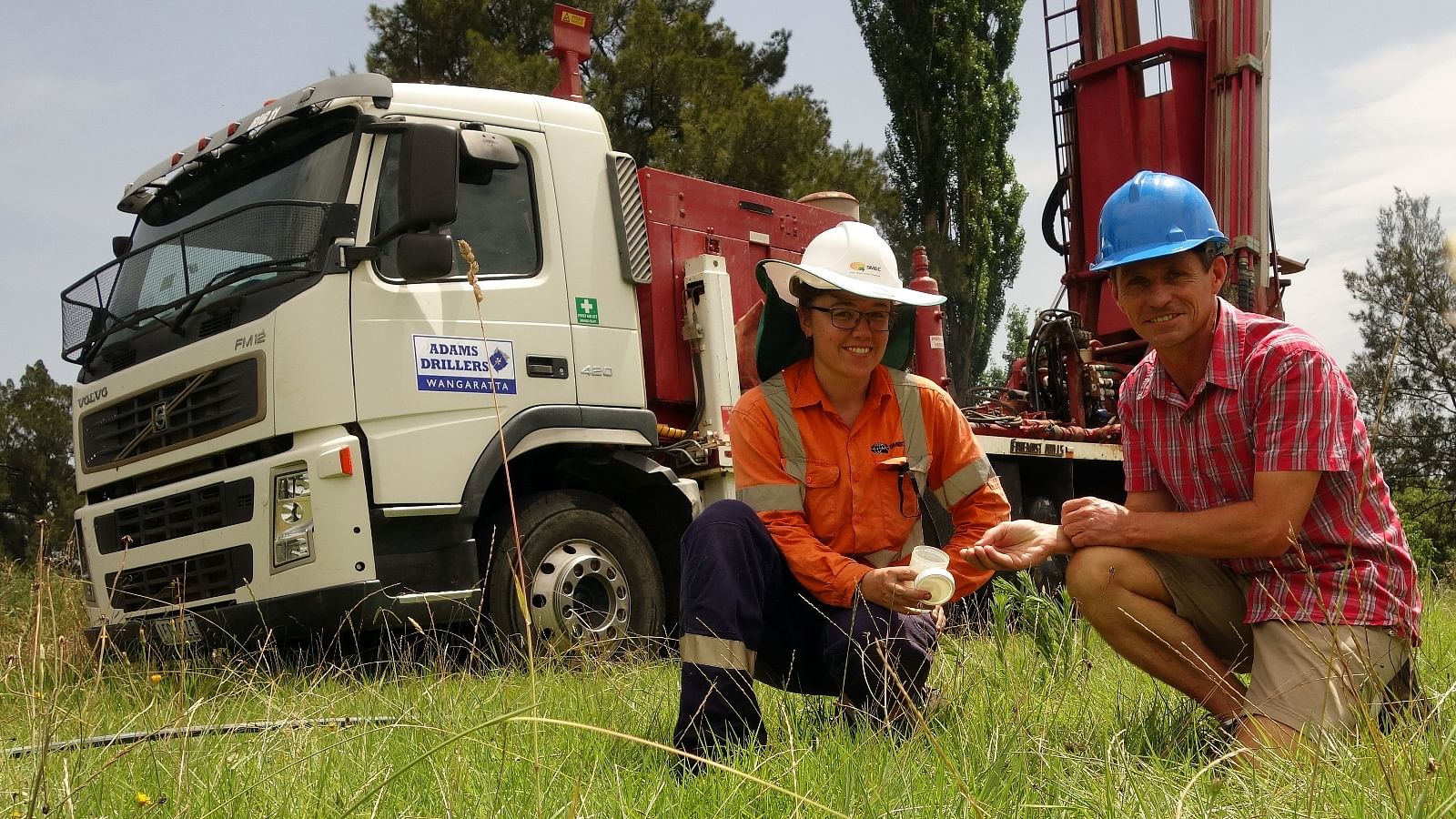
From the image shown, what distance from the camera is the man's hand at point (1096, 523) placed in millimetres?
2943

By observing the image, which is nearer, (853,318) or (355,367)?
(853,318)

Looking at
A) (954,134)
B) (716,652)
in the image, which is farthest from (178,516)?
(954,134)

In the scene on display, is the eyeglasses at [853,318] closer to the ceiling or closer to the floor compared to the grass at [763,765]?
closer to the ceiling

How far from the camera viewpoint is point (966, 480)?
3264 millimetres

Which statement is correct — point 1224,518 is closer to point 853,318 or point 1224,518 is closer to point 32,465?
point 853,318

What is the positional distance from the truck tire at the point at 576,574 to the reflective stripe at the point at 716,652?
229 cm

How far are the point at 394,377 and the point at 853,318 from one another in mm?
2412

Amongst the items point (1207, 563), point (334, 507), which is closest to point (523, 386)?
point (334, 507)

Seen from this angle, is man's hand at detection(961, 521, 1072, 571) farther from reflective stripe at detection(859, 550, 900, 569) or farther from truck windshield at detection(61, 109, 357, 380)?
truck windshield at detection(61, 109, 357, 380)

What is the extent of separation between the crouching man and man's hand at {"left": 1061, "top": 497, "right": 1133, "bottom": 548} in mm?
244

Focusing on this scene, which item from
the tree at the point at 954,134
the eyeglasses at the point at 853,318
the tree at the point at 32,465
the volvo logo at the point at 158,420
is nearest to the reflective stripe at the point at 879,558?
the eyeglasses at the point at 853,318

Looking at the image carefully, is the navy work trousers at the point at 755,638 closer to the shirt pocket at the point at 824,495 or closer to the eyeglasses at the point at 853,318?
the shirt pocket at the point at 824,495

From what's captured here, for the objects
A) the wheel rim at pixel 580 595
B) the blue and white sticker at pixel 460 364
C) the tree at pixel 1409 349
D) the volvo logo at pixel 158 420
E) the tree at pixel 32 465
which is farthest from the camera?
the tree at pixel 32 465

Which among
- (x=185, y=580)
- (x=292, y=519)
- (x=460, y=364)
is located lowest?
(x=185, y=580)
